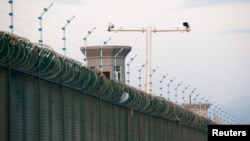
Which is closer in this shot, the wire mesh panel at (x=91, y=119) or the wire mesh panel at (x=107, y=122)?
the wire mesh panel at (x=91, y=119)

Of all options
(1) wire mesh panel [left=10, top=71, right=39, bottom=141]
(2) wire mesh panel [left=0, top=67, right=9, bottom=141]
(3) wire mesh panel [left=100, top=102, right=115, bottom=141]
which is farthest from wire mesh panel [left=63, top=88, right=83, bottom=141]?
(2) wire mesh panel [left=0, top=67, right=9, bottom=141]

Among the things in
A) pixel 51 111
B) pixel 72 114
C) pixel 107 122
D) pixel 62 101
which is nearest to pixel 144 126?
pixel 107 122

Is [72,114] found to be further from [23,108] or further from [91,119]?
[23,108]

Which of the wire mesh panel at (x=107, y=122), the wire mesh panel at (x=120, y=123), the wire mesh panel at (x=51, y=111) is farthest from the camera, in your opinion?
the wire mesh panel at (x=120, y=123)

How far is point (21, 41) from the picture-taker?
35.4 meters

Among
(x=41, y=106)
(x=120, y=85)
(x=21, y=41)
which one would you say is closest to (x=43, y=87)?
(x=41, y=106)

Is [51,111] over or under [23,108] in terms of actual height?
over

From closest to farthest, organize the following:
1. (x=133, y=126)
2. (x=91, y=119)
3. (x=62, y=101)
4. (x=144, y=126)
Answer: (x=62, y=101) → (x=91, y=119) → (x=133, y=126) → (x=144, y=126)

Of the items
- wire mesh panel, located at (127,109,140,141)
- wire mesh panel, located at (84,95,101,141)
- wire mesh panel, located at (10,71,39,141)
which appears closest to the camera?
wire mesh panel, located at (10,71,39,141)

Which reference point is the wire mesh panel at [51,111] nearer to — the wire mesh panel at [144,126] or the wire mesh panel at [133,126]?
the wire mesh panel at [133,126]

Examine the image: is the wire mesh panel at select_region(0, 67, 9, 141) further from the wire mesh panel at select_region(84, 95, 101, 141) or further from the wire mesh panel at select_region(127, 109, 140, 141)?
the wire mesh panel at select_region(127, 109, 140, 141)

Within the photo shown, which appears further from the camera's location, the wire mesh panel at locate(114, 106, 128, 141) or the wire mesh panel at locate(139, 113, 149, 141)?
the wire mesh panel at locate(139, 113, 149, 141)

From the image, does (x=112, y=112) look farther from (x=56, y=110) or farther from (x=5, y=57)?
(x=5, y=57)

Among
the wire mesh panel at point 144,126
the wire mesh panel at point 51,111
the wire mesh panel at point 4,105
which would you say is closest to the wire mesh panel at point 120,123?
the wire mesh panel at point 144,126
